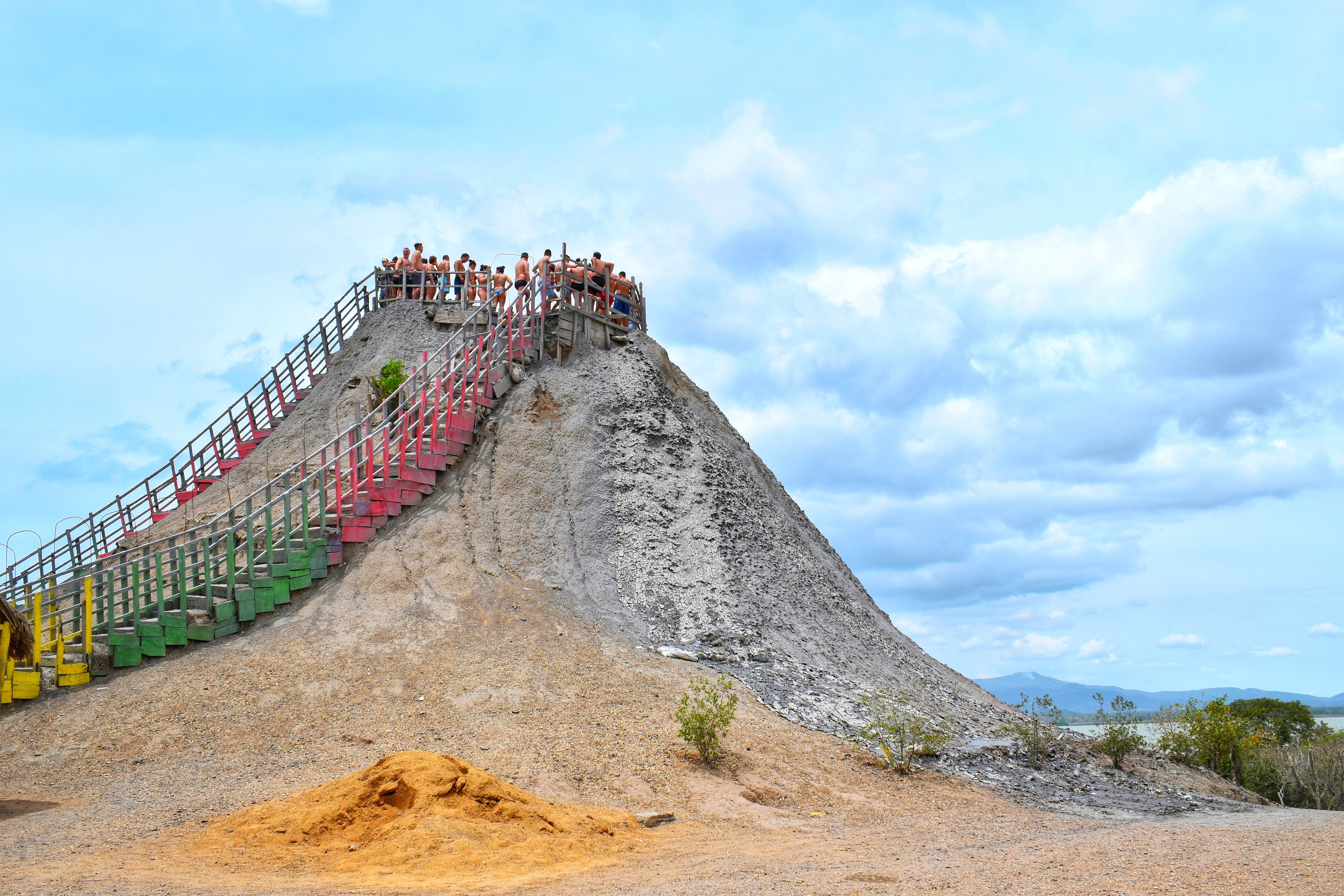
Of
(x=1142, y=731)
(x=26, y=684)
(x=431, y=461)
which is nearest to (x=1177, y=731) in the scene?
(x=1142, y=731)

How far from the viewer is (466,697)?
13617 mm

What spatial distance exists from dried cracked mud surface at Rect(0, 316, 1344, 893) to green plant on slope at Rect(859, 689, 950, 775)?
0.85ft

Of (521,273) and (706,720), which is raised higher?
(521,273)

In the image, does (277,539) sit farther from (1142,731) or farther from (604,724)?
(1142,731)

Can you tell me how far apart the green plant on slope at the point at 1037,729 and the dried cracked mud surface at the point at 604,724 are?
0.45 metres

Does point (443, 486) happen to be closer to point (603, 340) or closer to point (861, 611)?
point (603, 340)

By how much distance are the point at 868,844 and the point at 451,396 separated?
1144 cm

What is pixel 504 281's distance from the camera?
24.6 metres

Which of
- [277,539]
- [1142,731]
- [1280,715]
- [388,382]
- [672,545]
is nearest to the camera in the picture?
[277,539]

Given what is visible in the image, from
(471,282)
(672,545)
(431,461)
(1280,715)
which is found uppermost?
(471,282)

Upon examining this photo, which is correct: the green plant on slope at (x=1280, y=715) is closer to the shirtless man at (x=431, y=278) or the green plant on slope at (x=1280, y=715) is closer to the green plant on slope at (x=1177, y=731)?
the green plant on slope at (x=1177, y=731)

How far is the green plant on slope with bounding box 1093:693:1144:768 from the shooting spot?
1602 centimetres

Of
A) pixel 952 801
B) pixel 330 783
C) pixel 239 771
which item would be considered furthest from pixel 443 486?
pixel 952 801

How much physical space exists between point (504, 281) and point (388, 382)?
14.9 feet
